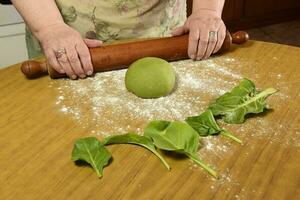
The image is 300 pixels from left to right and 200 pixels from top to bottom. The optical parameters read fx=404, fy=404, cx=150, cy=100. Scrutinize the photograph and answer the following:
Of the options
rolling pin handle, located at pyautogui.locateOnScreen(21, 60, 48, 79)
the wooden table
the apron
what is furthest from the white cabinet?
the wooden table

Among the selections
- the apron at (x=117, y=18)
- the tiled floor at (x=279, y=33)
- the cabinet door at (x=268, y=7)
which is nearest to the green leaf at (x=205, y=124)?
the apron at (x=117, y=18)

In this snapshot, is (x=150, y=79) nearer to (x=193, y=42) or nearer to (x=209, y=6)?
(x=193, y=42)

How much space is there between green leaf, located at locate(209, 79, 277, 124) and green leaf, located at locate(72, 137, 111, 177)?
23cm

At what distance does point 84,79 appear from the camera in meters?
0.95

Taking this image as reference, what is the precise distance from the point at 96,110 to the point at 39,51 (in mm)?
467

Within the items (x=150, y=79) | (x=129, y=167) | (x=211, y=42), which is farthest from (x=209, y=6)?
(x=129, y=167)

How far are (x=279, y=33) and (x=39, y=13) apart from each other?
2.39 metres

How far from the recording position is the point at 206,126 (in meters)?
0.73

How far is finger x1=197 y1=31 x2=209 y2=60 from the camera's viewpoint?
3.24 feet

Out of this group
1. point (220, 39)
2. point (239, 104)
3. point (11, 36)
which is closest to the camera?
point (239, 104)

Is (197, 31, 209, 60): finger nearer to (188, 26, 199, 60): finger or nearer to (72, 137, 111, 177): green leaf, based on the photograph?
(188, 26, 199, 60): finger

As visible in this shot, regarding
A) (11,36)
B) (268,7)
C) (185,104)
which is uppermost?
(185,104)

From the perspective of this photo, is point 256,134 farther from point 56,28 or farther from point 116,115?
point 56,28

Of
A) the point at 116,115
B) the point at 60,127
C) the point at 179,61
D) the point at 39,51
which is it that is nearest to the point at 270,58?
the point at 179,61
